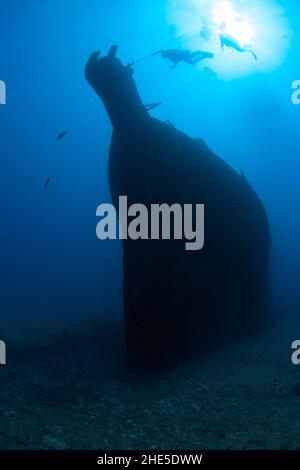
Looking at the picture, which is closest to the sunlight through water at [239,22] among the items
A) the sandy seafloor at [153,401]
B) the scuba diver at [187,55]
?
the scuba diver at [187,55]

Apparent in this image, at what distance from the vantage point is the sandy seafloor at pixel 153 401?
511cm

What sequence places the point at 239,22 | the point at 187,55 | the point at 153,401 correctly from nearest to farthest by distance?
the point at 153,401
the point at 187,55
the point at 239,22

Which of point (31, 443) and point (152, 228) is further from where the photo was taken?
point (152, 228)

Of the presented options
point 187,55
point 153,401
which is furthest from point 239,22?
point 153,401

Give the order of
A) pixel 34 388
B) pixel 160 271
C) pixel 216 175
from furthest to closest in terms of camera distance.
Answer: pixel 216 175, pixel 160 271, pixel 34 388

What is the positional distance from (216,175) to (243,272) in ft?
8.40

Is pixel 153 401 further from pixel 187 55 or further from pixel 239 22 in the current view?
pixel 239 22

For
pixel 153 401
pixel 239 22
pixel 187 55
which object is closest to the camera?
pixel 153 401

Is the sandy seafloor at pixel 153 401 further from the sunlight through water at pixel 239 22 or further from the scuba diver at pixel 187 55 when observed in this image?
the sunlight through water at pixel 239 22

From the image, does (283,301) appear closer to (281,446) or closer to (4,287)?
(281,446)

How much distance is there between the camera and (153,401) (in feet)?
21.1

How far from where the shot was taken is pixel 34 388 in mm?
7098
